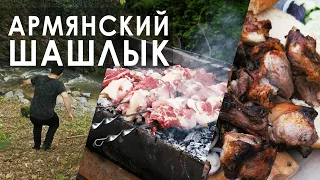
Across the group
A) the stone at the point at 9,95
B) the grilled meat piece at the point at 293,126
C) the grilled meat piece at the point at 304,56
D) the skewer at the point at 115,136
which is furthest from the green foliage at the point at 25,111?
the grilled meat piece at the point at 304,56

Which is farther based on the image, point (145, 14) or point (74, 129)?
point (74, 129)

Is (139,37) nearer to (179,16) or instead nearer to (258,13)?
(179,16)

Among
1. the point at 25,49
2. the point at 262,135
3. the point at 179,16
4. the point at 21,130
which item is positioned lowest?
the point at 21,130

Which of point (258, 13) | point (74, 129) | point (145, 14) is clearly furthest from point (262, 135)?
point (74, 129)

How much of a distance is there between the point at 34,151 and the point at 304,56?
264cm

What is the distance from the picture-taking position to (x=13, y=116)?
15.8ft

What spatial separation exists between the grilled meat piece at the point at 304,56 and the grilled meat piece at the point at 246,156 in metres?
0.54

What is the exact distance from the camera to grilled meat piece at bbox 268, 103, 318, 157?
3393 millimetres

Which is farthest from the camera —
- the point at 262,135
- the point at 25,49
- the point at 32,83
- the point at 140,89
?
the point at 25,49

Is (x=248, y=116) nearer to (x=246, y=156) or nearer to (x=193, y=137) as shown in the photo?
(x=246, y=156)

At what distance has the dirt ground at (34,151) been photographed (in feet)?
15.7

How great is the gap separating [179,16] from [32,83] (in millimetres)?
1520

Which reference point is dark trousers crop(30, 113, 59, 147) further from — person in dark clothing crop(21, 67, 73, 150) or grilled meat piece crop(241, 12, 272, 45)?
grilled meat piece crop(241, 12, 272, 45)

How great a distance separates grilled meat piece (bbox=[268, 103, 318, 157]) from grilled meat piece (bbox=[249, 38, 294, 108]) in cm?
9
